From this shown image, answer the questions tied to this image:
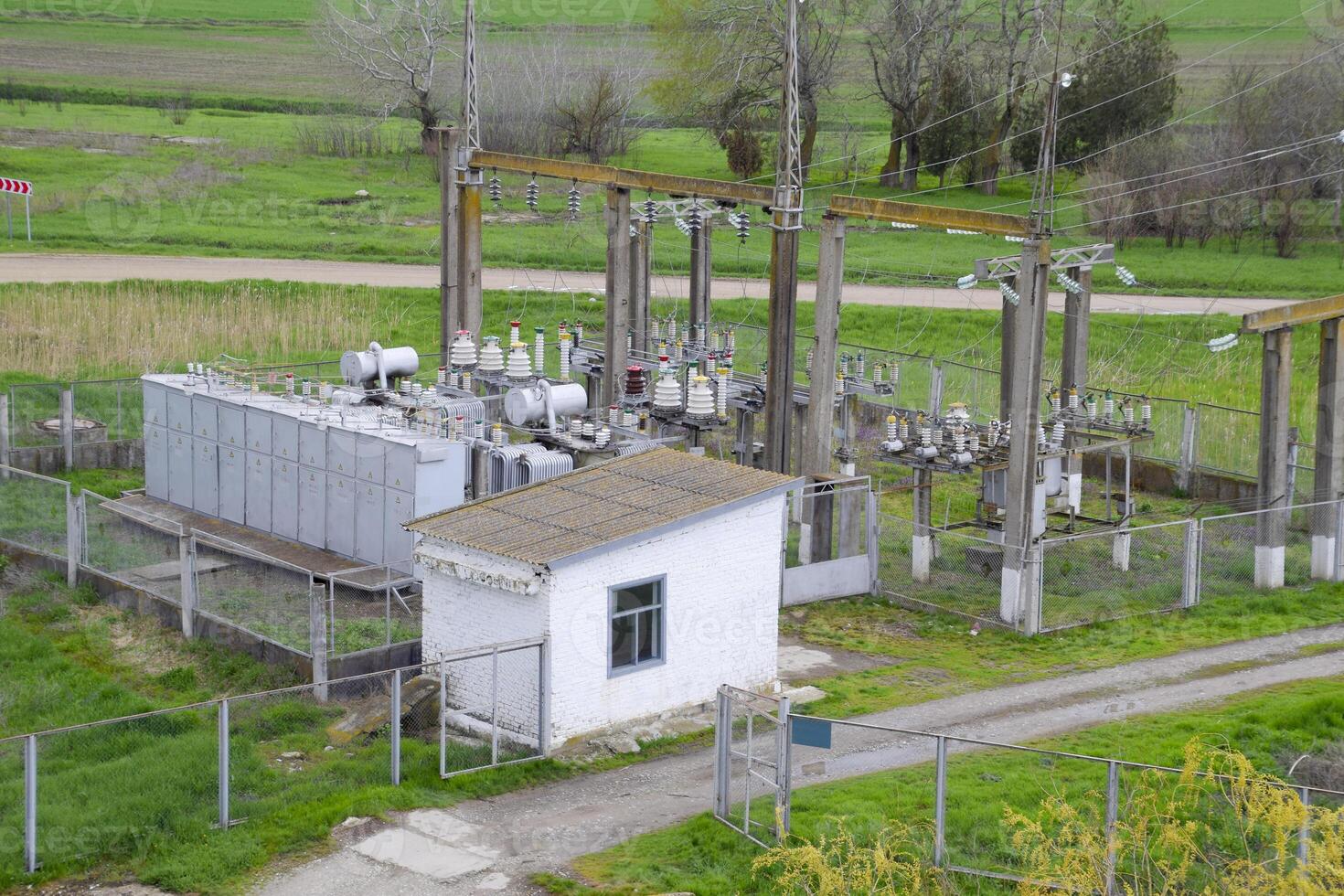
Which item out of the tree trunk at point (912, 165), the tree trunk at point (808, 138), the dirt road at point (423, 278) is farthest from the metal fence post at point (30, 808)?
the tree trunk at point (912, 165)

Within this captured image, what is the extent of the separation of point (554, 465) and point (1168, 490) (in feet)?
45.1

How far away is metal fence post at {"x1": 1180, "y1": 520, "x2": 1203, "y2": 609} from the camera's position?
24.2m

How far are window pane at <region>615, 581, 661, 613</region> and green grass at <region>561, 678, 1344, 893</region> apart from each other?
10.0ft

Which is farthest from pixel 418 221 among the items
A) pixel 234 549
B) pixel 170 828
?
pixel 170 828

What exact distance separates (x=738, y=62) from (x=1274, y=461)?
44699 mm

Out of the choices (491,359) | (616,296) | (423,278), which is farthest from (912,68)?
(491,359)

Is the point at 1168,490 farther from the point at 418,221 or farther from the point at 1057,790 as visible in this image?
the point at 418,221

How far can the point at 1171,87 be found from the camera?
208ft

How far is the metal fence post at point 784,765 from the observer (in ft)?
51.2
